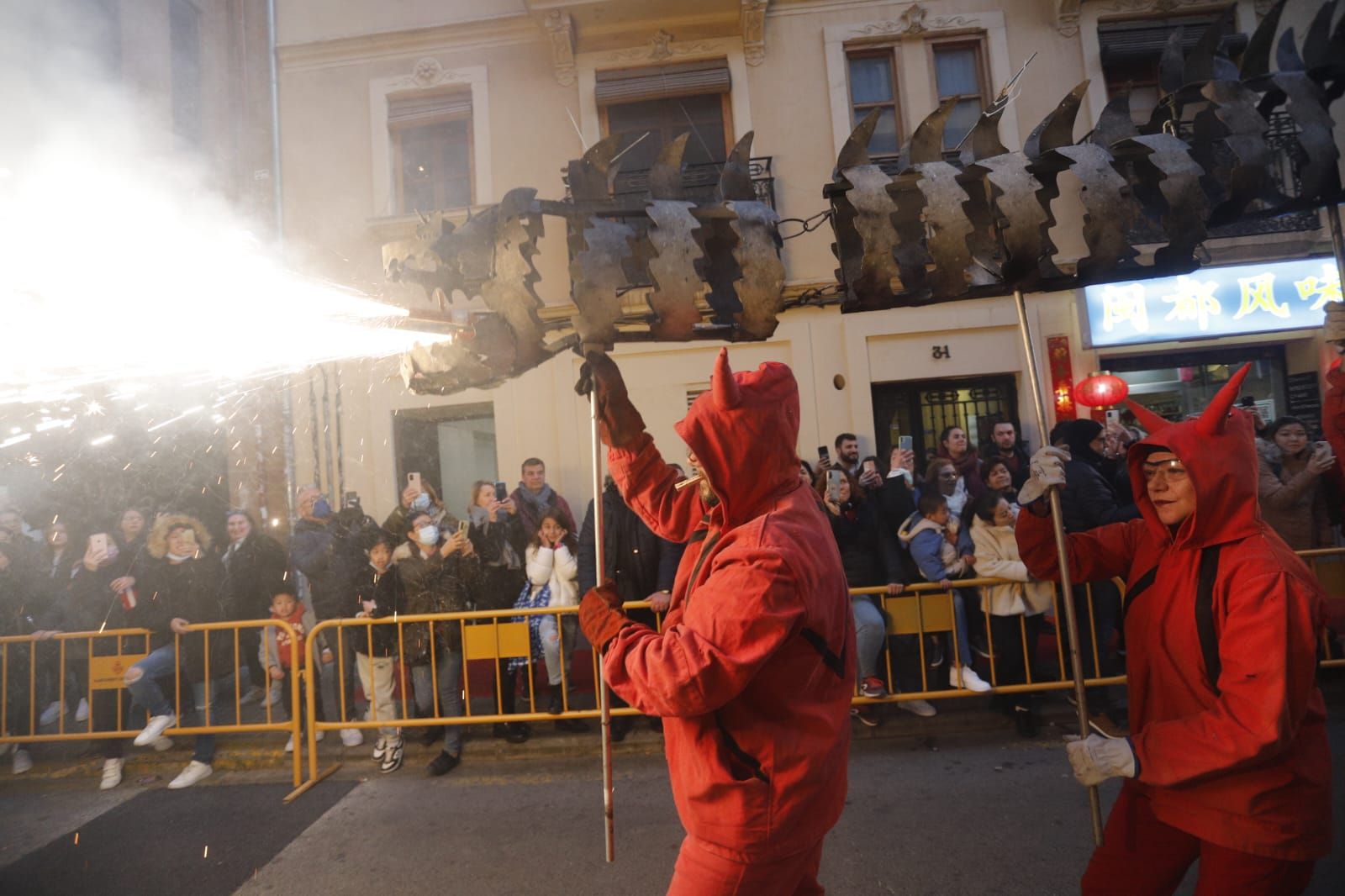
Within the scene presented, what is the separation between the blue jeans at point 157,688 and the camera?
5500 millimetres

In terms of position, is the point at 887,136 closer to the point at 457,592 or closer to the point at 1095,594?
the point at 1095,594

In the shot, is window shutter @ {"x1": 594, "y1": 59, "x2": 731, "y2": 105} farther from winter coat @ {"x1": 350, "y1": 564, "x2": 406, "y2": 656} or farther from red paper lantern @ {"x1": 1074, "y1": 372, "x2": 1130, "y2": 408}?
winter coat @ {"x1": 350, "y1": 564, "x2": 406, "y2": 656}

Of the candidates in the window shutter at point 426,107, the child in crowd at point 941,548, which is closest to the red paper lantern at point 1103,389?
the child in crowd at point 941,548

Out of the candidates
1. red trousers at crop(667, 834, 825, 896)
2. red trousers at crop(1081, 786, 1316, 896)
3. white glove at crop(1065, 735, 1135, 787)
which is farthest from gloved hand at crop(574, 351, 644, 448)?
red trousers at crop(1081, 786, 1316, 896)

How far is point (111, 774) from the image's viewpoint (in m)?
5.50

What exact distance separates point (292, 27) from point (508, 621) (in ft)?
31.1

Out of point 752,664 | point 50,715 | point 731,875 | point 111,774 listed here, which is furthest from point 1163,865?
point 50,715

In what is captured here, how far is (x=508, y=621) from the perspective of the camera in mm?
5578

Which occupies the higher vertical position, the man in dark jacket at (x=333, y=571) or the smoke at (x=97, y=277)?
the smoke at (x=97, y=277)

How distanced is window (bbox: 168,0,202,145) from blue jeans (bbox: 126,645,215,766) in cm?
608

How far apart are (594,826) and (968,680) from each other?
2780 mm

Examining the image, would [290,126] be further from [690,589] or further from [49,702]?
[690,589]

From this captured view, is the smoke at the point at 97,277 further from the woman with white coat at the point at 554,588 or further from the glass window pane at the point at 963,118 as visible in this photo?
the glass window pane at the point at 963,118

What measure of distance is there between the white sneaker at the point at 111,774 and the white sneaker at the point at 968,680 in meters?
6.24
